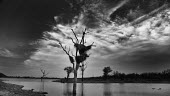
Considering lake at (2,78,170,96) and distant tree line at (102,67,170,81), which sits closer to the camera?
lake at (2,78,170,96)

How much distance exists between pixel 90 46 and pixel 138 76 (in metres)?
129

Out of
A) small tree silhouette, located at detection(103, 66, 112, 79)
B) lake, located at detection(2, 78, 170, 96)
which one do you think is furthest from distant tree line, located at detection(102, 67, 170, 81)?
lake, located at detection(2, 78, 170, 96)

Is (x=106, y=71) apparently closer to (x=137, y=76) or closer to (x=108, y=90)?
(x=137, y=76)

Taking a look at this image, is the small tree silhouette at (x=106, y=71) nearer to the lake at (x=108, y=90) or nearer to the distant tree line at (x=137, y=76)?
the distant tree line at (x=137, y=76)

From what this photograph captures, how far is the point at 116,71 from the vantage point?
165 m

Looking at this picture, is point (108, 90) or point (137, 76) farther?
point (137, 76)

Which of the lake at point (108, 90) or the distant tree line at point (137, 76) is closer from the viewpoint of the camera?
the lake at point (108, 90)

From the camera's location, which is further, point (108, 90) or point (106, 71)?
point (106, 71)

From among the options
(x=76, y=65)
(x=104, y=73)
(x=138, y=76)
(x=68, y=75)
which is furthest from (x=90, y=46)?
(x=138, y=76)

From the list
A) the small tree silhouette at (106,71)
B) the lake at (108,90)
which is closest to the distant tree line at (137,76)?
the small tree silhouette at (106,71)

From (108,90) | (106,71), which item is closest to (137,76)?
(106,71)

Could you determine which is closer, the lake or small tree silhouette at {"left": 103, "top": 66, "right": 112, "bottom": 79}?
the lake

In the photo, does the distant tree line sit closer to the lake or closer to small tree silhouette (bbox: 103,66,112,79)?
small tree silhouette (bbox: 103,66,112,79)

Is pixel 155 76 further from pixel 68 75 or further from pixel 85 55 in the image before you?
pixel 85 55
